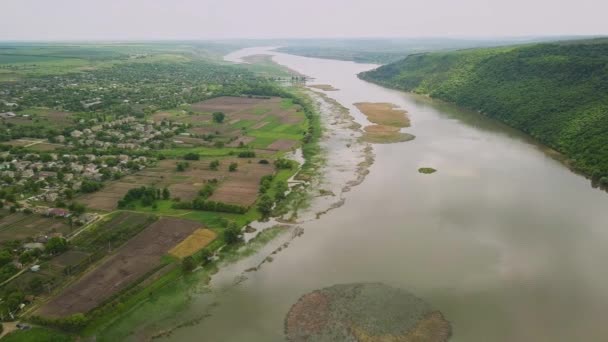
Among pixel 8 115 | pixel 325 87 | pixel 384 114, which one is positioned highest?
pixel 8 115

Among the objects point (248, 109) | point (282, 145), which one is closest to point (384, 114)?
point (248, 109)

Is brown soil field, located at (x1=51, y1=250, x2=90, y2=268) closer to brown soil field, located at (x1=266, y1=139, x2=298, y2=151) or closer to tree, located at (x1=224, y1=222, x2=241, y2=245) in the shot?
tree, located at (x1=224, y1=222, x2=241, y2=245)

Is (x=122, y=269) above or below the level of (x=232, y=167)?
below

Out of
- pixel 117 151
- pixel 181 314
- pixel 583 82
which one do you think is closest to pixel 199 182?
pixel 117 151

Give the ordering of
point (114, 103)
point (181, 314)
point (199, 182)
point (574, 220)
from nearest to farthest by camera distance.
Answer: point (181, 314)
point (574, 220)
point (199, 182)
point (114, 103)

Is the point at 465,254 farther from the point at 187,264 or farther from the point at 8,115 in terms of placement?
the point at 8,115

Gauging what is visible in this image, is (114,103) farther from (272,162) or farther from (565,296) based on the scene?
(565,296)
